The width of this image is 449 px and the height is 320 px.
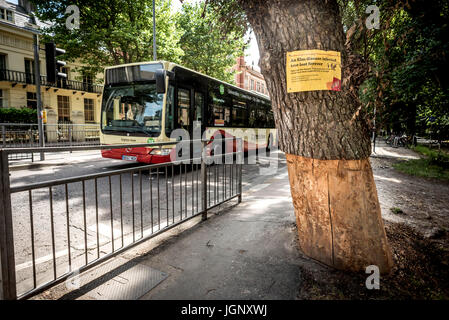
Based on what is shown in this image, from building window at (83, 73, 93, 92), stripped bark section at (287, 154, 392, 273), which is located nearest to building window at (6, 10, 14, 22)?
building window at (83, 73, 93, 92)

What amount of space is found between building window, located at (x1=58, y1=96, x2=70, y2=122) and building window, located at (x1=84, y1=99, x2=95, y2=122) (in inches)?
68.8

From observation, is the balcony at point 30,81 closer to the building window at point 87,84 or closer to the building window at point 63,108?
the building window at point 87,84

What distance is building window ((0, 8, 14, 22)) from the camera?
22.3m

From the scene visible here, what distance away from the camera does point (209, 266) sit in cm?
254

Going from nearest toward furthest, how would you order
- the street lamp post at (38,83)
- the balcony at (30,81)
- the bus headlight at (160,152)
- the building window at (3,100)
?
the bus headlight at (160,152) < the street lamp post at (38,83) < the balcony at (30,81) < the building window at (3,100)

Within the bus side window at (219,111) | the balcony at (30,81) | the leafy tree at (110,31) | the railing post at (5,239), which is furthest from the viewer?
the balcony at (30,81)

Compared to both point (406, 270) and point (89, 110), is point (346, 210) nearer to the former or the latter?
point (406, 270)

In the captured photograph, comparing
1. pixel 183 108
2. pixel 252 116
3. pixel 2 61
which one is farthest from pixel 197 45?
pixel 2 61

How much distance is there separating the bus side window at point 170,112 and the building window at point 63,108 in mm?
22555

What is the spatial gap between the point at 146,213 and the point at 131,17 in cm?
1577

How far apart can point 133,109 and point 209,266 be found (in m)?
6.52

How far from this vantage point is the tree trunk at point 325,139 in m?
2.16

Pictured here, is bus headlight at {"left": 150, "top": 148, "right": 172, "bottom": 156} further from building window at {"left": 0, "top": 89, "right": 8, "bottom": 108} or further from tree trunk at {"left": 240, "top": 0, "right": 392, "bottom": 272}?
building window at {"left": 0, "top": 89, "right": 8, "bottom": 108}

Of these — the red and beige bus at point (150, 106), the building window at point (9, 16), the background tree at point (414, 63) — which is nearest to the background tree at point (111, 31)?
the red and beige bus at point (150, 106)
